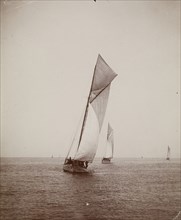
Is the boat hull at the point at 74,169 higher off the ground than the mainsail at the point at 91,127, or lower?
lower

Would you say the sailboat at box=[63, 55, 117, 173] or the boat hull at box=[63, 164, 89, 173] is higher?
the sailboat at box=[63, 55, 117, 173]

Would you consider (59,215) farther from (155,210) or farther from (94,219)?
(155,210)

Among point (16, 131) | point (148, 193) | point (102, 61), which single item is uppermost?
point (102, 61)

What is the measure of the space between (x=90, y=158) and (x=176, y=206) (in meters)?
5.49

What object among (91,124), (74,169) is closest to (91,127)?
(91,124)

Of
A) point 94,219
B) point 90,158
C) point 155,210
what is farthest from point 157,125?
point 90,158

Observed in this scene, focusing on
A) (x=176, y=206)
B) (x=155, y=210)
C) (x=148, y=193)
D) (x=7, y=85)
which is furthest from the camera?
(x=148, y=193)

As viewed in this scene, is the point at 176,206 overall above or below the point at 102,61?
below

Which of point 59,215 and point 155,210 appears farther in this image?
point 155,210

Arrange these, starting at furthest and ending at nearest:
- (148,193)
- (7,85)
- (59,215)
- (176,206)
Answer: (148,193), (176,206), (59,215), (7,85)

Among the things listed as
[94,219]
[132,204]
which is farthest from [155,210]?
[94,219]

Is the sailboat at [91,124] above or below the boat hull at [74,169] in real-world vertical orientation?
above

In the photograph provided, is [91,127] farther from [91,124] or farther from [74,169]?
[74,169]

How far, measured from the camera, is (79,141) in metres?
14.1
